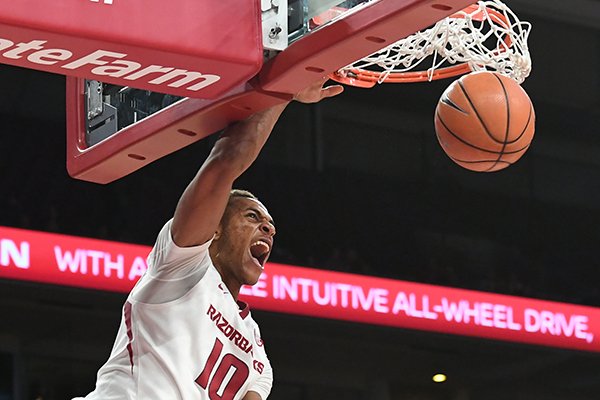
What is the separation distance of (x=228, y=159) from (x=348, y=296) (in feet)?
16.0

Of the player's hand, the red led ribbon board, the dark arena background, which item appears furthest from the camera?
the dark arena background

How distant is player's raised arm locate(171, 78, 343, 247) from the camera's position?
8.75 ft

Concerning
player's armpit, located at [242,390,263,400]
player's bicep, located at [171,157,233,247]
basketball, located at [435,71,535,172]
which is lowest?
player's armpit, located at [242,390,263,400]

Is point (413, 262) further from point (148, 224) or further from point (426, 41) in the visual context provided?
point (426, 41)

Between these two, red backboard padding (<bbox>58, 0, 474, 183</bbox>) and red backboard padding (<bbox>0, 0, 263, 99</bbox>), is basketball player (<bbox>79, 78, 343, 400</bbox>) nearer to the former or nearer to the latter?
red backboard padding (<bbox>58, 0, 474, 183</bbox>)

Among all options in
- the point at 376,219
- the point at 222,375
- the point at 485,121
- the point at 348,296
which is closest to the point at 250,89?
the point at 222,375

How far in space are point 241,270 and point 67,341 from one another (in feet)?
14.3

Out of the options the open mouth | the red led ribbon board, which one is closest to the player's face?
the open mouth

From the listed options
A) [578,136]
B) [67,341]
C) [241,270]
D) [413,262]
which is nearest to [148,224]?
[67,341]

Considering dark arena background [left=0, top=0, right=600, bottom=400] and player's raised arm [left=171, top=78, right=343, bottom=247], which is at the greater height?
player's raised arm [left=171, top=78, right=343, bottom=247]

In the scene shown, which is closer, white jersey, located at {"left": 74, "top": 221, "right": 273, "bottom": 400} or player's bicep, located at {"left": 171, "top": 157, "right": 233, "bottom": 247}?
player's bicep, located at {"left": 171, "top": 157, "right": 233, "bottom": 247}

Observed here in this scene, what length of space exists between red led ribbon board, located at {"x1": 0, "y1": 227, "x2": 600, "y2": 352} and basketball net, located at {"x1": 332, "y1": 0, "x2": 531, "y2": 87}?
11.5ft

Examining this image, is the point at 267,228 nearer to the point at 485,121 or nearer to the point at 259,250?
the point at 259,250

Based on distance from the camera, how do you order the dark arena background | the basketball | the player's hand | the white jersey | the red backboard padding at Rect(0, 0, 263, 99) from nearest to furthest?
the red backboard padding at Rect(0, 0, 263, 99) → the player's hand → the white jersey → the basketball → the dark arena background
